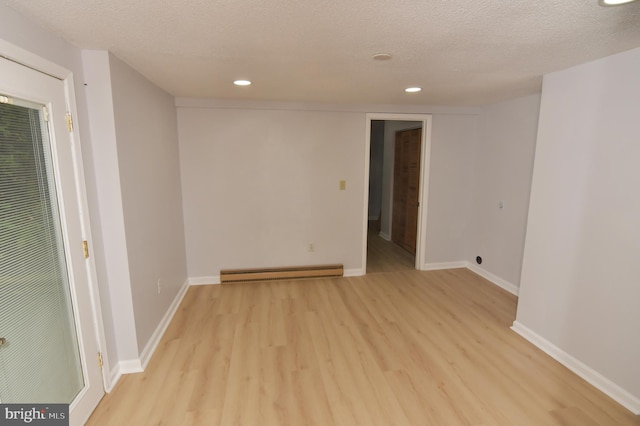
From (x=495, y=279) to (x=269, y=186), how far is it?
10.2 feet

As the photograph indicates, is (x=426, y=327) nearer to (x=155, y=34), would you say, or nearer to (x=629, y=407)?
(x=629, y=407)

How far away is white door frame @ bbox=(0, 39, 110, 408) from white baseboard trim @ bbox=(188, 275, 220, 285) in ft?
→ 5.96

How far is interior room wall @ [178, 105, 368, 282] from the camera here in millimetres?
3676

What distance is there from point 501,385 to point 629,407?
721mm

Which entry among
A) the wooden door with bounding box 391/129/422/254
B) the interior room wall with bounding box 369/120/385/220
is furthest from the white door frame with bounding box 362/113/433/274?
the interior room wall with bounding box 369/120/385/220

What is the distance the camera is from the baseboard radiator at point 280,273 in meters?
3.90

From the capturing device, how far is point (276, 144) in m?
3.80

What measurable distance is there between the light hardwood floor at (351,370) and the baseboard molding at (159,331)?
5cm

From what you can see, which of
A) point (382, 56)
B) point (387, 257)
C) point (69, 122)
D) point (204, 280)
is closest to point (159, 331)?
point (204, 280)

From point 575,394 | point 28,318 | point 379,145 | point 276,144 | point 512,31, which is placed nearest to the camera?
point 28,318

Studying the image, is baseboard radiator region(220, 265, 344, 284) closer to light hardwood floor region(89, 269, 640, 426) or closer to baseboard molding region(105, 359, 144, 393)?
light hardwood floor region(89, 269, 640, 426)

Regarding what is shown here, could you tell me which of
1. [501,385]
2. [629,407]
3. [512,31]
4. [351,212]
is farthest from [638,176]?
[351,212]

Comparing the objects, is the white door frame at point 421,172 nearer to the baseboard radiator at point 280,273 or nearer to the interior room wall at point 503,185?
the baseboard radiator at point 280,273

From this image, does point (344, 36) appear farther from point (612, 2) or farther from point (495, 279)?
point (495, 279)
